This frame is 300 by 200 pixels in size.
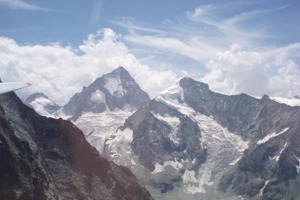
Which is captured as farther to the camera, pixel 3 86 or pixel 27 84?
pixel 27 84
